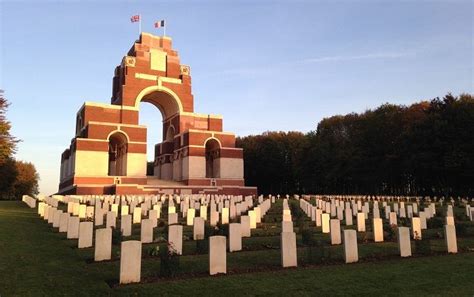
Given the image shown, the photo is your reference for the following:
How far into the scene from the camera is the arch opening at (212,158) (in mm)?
46344

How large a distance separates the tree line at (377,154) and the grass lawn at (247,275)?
102 ft

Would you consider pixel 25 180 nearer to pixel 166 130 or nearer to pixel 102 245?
pixel 166 130

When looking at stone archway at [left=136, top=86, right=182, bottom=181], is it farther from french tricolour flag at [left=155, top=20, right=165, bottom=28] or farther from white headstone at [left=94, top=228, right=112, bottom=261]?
white headstone at [left=94, top=228, right=112, bottom=261]

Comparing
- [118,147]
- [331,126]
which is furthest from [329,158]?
[118,147]

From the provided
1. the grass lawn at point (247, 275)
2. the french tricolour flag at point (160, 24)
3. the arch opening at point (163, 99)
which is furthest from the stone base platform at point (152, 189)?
the grass lawn at point (247, 275)

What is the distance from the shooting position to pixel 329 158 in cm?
5081

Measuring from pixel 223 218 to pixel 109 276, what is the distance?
7.47 m

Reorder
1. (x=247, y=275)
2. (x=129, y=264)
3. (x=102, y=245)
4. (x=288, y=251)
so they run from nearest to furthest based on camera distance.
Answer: (x=129, y=264), (x=247, y=275), (x=288, y=251), (x=102, y=245)

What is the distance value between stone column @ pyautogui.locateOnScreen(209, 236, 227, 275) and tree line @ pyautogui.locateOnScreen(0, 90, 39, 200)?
99.9 ft

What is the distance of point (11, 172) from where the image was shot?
55.1 metres

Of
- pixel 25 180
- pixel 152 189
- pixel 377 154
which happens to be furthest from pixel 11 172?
pixel 377 154

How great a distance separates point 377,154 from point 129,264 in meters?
43.5

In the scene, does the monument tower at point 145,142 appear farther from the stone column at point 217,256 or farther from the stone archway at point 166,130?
the stone column at point 217,256

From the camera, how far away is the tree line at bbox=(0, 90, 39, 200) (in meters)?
32.3
